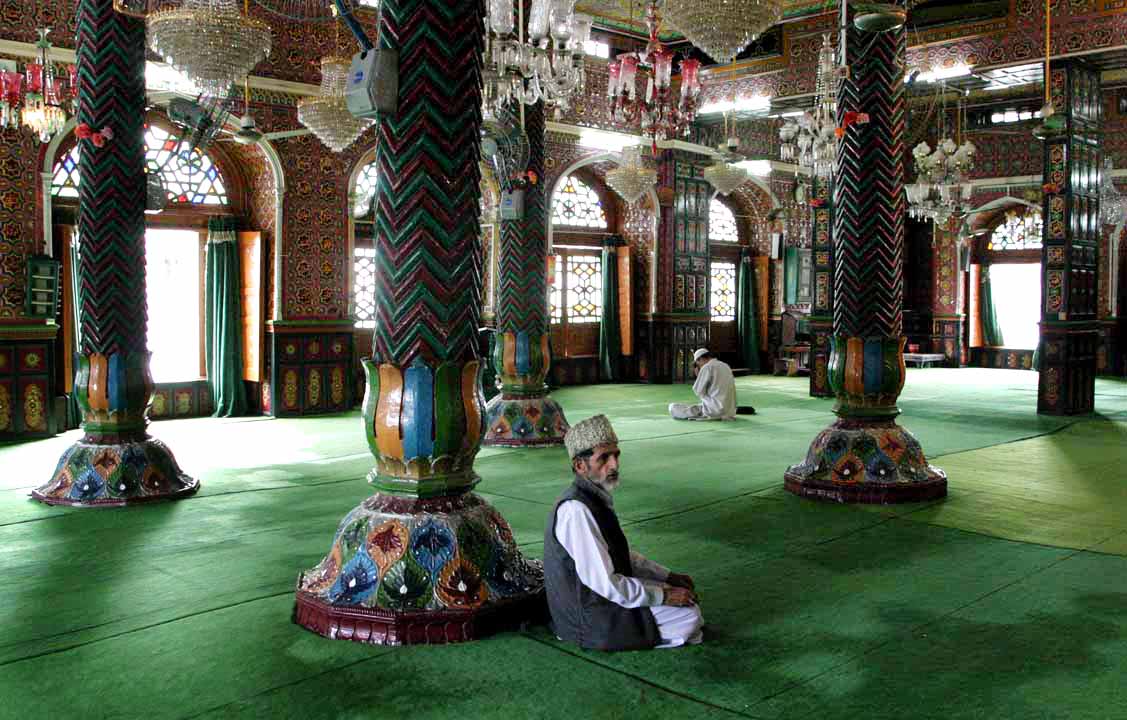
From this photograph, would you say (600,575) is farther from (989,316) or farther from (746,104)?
(989,316)

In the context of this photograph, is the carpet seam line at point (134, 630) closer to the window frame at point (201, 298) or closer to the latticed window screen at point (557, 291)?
the window frame at point (201, 298)

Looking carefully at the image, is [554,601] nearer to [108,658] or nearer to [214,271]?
[108,658]

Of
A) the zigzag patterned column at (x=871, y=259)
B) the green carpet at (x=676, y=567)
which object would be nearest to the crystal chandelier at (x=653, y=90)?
the zigzag patterned column at (x=871, y=259)

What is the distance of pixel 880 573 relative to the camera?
433cm

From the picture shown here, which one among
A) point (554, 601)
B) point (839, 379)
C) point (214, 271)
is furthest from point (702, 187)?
point (554, 601)

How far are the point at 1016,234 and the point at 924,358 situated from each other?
2.68 meters

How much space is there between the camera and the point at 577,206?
1415 cm

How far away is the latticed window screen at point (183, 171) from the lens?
981cm

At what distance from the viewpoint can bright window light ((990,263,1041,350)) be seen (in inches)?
712

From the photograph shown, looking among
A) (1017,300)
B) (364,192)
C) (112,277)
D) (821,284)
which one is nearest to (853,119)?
(112,277)

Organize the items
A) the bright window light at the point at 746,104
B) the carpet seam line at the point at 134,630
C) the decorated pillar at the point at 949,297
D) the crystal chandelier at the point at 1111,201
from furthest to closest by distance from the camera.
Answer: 1. the decorated pillar at the point at 949,297
2. the crystal chandelier at the point at 1111,201
3. the bright window light at the point at 746,104
4. the carpet seam line at the point at 134,630

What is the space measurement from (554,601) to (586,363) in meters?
11.0

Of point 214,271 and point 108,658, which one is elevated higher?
point 214,271

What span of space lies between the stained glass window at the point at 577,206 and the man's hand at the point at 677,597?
10.5 m
